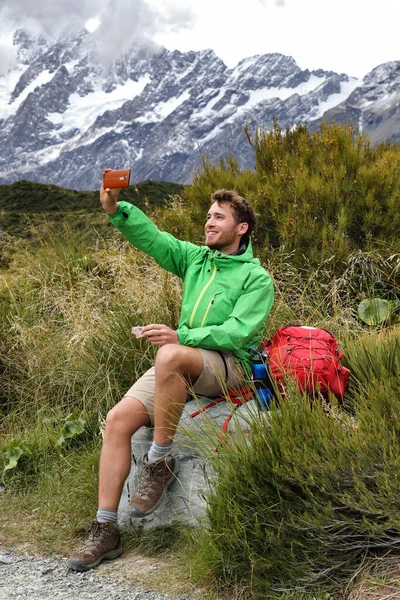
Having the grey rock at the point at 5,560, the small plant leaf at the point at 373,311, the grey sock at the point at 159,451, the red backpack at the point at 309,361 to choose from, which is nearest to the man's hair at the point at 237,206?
the red backpack at the point at 309,361

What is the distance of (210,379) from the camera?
136 inches

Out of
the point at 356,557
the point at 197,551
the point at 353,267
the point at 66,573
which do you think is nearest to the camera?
the point at 356,557

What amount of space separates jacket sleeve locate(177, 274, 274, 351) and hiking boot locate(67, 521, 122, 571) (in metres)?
0.99

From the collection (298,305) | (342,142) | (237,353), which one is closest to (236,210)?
(237,353)

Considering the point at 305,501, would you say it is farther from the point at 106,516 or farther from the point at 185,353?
the point at 106,516

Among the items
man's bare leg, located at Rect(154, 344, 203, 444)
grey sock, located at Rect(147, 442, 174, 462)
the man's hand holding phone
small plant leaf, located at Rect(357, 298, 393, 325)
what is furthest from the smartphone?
small plant leaf, located at Rect(357, 298, 393, 325)

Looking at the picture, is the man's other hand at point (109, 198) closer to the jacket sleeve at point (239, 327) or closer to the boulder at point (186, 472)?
the jacket sleeve at point (239, 327)

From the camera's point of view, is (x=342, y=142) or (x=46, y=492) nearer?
(x=46, y=492)

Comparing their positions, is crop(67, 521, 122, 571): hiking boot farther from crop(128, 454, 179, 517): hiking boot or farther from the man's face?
the man's face

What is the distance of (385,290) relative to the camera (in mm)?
6004

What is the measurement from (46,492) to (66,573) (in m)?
1.00

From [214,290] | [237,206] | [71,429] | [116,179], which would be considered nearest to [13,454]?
[71,429]

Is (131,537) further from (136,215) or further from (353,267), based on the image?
(353,267)

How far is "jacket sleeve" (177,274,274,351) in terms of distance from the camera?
3.43 meters
